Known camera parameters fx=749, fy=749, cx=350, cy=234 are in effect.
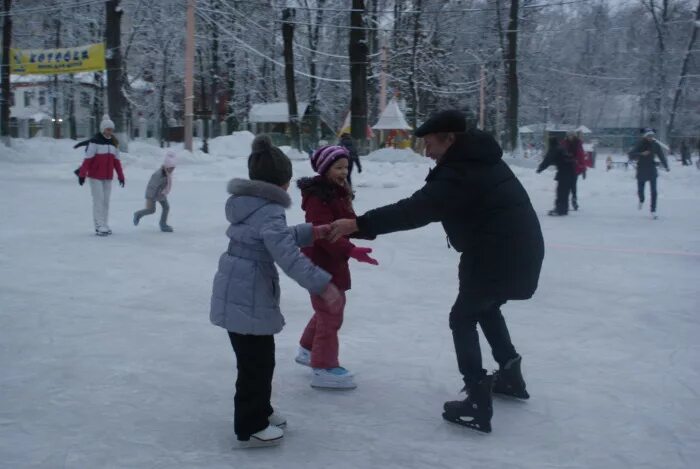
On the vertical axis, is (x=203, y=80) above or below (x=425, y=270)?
above

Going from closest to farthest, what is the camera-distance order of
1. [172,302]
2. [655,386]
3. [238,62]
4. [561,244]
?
[655,386] → [172,302] → [561,244] → [238,62]

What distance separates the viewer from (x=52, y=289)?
6.93 metres

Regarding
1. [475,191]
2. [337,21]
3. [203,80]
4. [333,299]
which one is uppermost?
[337,21]

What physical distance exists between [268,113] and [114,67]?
2430 centimetres

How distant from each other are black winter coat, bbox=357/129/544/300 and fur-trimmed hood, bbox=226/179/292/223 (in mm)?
517

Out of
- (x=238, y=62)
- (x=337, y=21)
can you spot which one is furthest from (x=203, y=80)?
(x=337, y=21)

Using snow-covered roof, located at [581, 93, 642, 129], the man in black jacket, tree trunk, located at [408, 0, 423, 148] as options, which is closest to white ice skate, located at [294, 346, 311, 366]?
the man in black jacket

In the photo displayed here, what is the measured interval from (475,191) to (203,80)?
1614 inches

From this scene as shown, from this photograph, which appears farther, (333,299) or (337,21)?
(337,21)

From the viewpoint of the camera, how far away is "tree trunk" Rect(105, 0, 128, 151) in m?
24.9

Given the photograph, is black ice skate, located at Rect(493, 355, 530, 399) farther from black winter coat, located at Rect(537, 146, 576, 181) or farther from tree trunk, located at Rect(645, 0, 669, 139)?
tree trunk, located at Rect(645, 0, 669, 139)

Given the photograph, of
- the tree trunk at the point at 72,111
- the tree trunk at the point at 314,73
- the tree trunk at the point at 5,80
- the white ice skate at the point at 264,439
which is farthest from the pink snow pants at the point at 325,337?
the tree trunk at the point at 72,111

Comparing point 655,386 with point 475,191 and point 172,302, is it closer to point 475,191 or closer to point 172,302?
point 475,191

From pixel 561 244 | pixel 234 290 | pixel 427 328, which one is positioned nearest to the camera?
pixel 234 290
